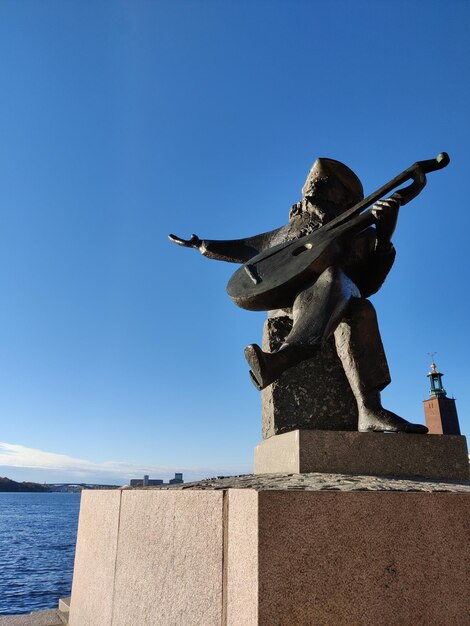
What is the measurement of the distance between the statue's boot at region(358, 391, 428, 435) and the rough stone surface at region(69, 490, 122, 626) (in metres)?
1.63

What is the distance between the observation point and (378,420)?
2.61 meters

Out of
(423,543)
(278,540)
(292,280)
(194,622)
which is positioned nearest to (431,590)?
(423,543)

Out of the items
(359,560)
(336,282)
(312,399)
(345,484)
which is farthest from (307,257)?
(359,560)

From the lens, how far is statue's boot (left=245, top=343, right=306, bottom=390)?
91.0 inches

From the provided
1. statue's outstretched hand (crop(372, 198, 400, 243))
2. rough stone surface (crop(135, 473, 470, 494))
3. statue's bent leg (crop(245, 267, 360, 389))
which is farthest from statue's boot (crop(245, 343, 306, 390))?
statue's outstretched hand (crop(372, 198, 400, 243))

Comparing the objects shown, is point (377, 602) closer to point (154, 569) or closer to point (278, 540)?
point (278, 540)

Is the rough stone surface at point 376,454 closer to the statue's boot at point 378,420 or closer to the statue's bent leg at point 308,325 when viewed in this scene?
the statue's boot at point 378,420

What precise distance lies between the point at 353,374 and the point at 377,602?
1.48 metres

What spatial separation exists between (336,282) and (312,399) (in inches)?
33.5

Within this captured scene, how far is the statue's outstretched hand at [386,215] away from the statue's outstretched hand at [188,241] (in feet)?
6.11

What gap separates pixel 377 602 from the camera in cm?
159

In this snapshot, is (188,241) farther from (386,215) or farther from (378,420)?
(378,420)

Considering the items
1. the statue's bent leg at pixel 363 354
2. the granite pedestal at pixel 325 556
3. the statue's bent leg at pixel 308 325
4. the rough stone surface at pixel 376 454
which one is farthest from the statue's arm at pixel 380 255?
the granite pedestal at pixel 325 556

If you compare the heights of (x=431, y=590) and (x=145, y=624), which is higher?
(x=431, y=590)
